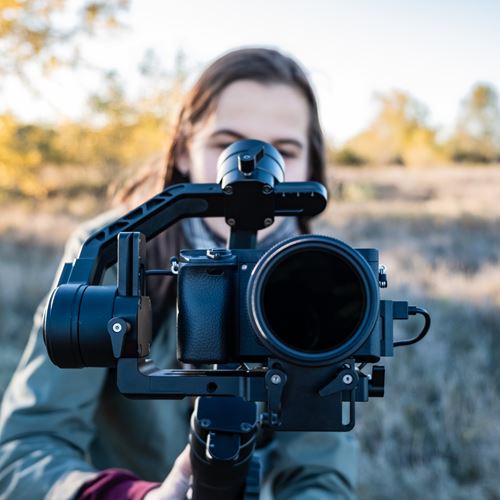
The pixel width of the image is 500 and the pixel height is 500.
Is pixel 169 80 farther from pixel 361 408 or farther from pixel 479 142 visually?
pixel 479 142

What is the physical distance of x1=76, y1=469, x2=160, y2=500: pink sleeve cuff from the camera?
1.28 m

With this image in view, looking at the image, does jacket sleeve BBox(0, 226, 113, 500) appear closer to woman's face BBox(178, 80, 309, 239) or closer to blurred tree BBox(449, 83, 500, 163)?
woman's face BBox(178, 80, 309, 239)

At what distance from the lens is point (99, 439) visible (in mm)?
1834

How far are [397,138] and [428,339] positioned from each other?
31.3 metres

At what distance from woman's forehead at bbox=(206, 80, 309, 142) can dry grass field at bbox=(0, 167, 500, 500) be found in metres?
0.98

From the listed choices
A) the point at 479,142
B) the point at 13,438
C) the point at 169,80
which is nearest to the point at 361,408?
the point at 13,438

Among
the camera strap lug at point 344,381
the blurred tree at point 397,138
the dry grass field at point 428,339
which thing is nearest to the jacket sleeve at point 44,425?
the camera strap lug at point 344,381

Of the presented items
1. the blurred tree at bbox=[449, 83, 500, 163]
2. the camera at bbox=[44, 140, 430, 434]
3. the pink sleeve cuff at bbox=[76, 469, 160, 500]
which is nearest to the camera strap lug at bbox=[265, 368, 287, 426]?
the camera at bbox=[44, 140, 430, 434]

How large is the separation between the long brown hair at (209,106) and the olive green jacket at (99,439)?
188 mm

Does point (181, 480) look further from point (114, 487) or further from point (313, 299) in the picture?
point (313, 299)

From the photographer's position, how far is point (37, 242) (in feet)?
31.6

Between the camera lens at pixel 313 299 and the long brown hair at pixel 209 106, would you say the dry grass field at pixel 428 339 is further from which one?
the camera lens at pixel 313 299

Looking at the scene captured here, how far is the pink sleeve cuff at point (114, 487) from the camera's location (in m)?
1.28

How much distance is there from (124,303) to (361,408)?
2883 millimetres
